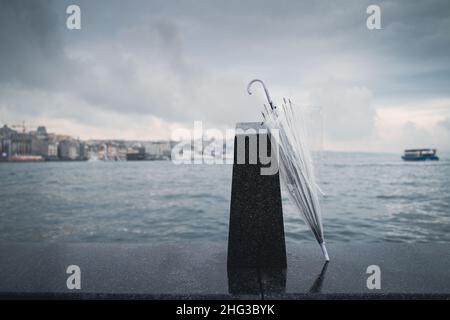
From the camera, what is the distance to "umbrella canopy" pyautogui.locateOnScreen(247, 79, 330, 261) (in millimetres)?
3574

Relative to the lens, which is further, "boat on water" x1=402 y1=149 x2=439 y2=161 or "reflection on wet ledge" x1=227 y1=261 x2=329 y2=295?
"boat on water" x1=402 y1=149 x2=439 y2=161

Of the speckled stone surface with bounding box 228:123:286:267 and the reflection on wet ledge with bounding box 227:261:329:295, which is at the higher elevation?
the speckled stone surface with bounding box 228:123:286:267

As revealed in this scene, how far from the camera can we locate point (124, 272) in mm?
3555

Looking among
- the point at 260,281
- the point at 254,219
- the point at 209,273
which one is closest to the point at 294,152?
the point at 254,219

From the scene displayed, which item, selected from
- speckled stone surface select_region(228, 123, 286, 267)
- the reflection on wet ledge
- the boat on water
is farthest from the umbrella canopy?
the boat on water

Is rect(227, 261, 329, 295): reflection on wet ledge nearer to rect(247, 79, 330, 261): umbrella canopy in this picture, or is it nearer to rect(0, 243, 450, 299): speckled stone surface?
rect(0, 243, 450, 299): speckled stone surface

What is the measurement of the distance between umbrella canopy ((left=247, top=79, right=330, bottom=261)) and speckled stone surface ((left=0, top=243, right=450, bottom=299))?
0.71m

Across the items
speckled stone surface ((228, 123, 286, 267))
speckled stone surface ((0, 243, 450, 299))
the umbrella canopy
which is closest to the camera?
speckled stone surface ((0, 243, 450, 299))

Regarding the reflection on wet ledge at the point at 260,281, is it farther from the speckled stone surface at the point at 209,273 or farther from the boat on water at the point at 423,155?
the boat on water at the point at 423,155

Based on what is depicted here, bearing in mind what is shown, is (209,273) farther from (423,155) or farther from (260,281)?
(423,155)

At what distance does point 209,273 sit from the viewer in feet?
11.7

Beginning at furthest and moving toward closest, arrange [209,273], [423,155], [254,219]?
[423,155] → [254,219] → [209,273]

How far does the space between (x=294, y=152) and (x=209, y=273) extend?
1.52 meters
